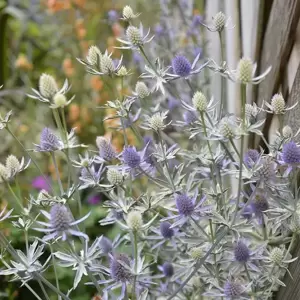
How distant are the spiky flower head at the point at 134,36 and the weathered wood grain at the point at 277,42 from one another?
25cm

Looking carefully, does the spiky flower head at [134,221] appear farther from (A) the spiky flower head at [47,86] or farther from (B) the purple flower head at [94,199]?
(B) the purple flower head at [94,199]

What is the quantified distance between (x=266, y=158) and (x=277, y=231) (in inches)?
6.6

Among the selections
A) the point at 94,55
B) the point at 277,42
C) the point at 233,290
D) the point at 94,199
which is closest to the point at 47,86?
the point at 94,55

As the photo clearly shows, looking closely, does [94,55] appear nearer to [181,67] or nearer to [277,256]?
[181,67]

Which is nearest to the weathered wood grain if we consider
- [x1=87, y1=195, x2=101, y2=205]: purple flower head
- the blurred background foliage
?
the blurred background foliage

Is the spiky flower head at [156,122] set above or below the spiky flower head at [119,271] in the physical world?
above

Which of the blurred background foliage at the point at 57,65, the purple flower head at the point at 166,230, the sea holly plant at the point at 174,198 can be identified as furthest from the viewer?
the blurred background foliage at the point at 57,65

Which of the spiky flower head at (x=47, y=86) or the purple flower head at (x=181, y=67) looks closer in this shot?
the spiky flower head at (x=47, y=86)

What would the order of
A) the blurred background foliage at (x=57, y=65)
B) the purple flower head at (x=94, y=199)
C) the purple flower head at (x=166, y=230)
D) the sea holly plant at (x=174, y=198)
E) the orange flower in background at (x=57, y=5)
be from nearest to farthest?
the sea holly plant at (x=174, y=198)
the purple flower head at (x=166, y=230)
the purple flower head at (x=94, y=199)
the blurred background foliage at (x=57, y=65)
the orange flower in background at (x=57, y=5)

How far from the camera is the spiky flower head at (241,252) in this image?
0.67m

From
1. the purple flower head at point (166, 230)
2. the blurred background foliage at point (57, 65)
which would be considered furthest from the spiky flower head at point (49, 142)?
the blurred background foliage at point (57, 65)

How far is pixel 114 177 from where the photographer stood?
25.2 inches

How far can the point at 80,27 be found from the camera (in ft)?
6.10

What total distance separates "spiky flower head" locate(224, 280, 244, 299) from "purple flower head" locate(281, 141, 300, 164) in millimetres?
169
